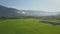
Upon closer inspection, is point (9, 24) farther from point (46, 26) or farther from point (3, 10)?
point (46, 26)

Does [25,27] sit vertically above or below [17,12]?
below

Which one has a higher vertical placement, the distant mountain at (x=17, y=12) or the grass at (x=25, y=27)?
the distant mountain at (x=17, y=12)

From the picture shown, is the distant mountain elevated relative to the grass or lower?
elevated

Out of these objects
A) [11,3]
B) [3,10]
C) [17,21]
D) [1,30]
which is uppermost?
[11,3]

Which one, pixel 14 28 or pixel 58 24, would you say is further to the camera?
pixel 58 24

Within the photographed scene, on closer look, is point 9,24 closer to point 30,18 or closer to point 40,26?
point 30,18

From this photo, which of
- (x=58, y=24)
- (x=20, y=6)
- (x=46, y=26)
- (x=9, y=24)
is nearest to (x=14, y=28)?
(x=9, y=24)

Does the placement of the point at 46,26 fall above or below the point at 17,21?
below
